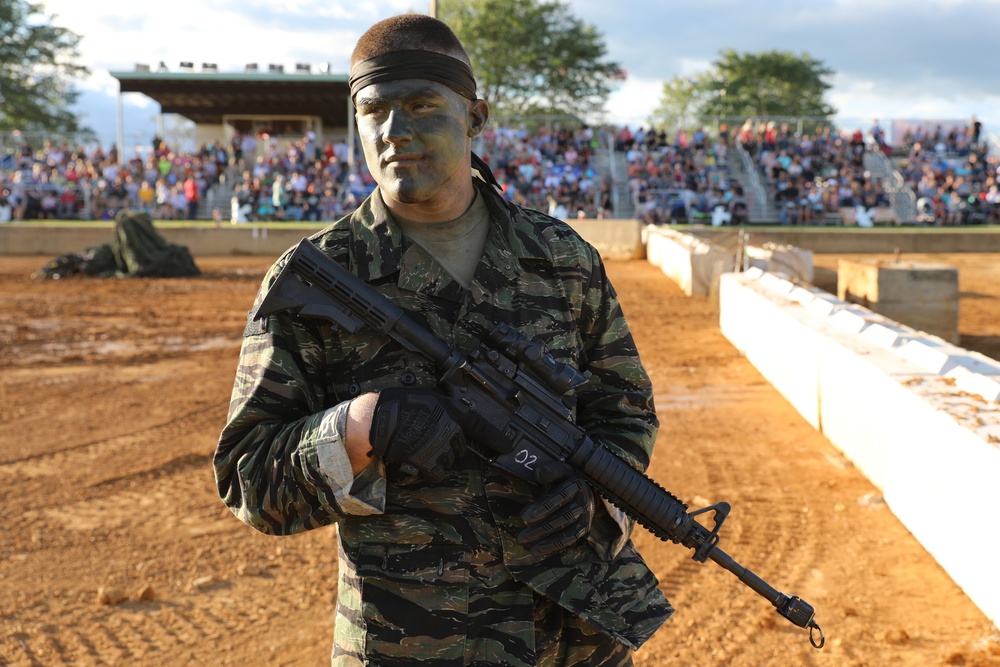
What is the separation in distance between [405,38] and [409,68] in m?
0.07

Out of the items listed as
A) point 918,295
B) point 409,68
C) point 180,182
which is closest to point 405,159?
point 409,68

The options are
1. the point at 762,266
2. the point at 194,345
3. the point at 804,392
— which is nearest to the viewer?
the point at 804,392

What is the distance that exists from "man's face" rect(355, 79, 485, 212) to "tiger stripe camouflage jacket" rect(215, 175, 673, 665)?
0.12m

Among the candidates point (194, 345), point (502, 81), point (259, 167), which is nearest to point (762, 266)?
point (194, 345)

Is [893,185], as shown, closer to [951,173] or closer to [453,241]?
[951,173]

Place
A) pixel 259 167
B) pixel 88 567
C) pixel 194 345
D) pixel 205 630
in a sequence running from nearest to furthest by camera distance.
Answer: pixel 205 630 < pixel 88 567 < pixel 194 345 < pixel 259 167

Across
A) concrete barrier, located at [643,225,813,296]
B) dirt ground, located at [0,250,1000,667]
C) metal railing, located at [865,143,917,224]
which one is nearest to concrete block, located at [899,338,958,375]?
dirt ground, located at [0,250,1000,667]

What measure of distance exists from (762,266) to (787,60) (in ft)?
146

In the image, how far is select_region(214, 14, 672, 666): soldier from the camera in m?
1.82

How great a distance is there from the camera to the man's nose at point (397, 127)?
6.48ft

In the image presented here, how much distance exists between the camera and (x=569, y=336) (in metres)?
2.12

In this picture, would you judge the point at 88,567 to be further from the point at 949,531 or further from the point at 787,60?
the point at 787,60

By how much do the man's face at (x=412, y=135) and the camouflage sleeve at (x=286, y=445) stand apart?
37 centimetres

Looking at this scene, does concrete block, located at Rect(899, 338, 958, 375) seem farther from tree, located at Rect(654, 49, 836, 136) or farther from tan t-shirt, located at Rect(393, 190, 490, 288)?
tree, located at Rect(654, 49, 836, 136)
